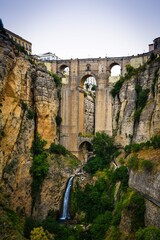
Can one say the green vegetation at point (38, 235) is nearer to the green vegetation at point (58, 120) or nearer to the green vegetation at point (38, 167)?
the green vegetation at point (38, 167)

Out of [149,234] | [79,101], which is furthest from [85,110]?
[149,234]

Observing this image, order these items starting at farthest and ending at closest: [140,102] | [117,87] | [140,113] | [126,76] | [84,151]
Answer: [84,151] → [117,87] → [126,76] → [140,102] → [140,113]

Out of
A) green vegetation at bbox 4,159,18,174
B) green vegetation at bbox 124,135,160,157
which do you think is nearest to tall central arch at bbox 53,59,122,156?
green vegetation at bbox 124,135,160,157

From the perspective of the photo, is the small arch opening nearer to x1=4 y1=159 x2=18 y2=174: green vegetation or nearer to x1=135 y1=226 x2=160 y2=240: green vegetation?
x1=4 y1=159 x2=18 y2=174: green vegetation

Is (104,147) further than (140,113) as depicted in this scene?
Yes

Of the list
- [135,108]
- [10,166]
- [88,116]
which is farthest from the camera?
[88,116]

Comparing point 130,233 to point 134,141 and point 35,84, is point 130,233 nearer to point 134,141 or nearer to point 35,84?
point 134,141

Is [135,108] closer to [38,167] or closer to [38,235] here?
[38,167]

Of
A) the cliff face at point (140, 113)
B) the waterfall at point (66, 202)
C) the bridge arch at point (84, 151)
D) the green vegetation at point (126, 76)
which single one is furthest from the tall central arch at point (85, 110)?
the waterfall at point (66, 202)
